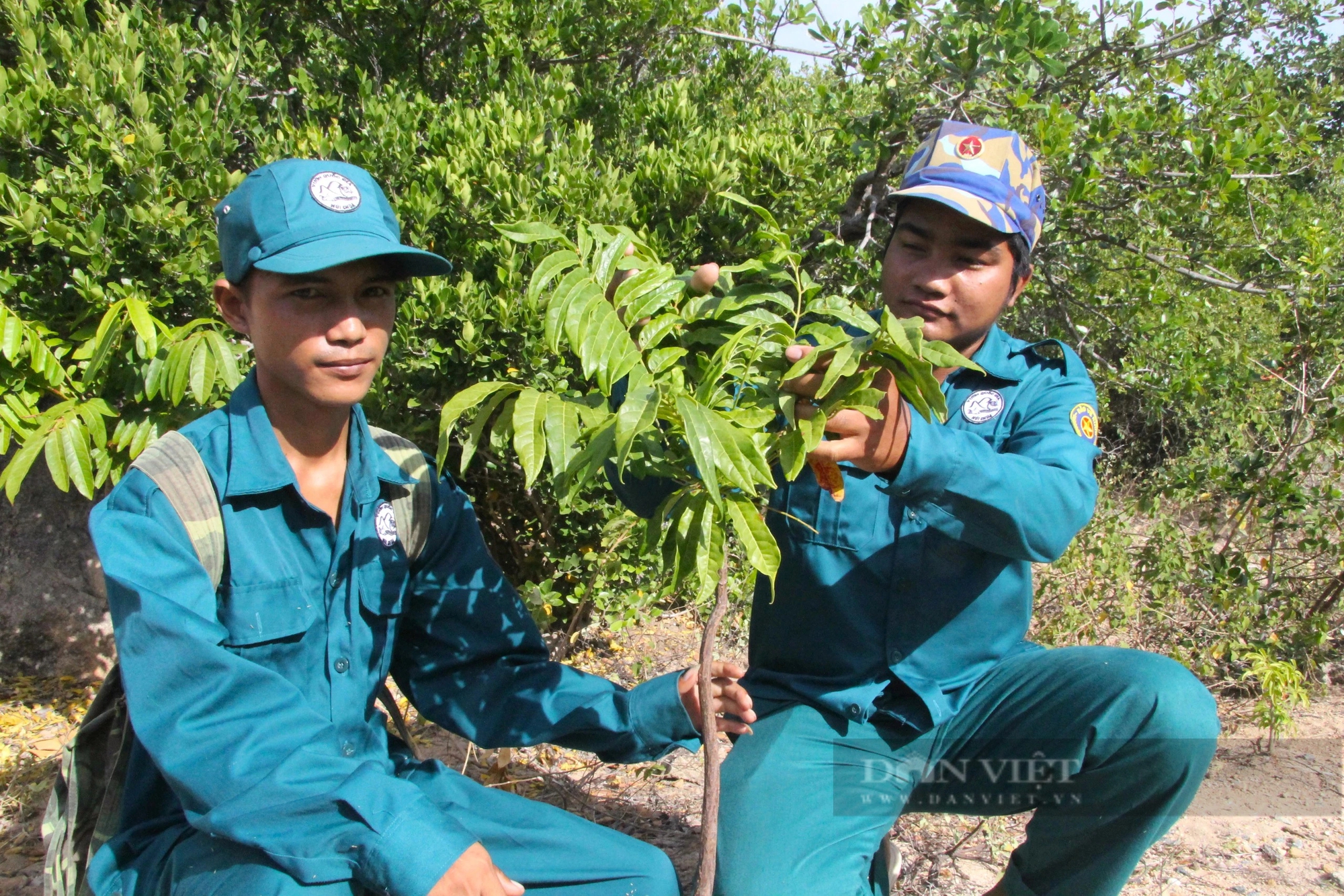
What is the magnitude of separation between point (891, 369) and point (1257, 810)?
8.64 ft

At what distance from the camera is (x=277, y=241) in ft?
6.24

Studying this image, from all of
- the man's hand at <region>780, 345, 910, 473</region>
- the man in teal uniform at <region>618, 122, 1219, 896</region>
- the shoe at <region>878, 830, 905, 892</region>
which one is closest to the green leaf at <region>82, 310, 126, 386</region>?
the man in teal uniform at <region>618, 122, 1219, 896</region>

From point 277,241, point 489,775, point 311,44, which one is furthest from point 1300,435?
point 311,44

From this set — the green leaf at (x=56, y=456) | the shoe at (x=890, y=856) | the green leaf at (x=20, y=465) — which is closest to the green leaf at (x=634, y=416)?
the shoe at (x=890, y=856)

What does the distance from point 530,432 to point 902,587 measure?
1.19 m

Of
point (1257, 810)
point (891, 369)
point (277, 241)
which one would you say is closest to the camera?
point (891, 369)

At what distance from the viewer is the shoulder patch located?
7.49 feet

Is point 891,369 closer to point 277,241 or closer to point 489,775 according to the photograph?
point 277,241

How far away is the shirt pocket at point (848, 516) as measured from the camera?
2373mm

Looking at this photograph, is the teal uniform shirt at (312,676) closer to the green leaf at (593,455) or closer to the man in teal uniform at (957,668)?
the man in teal uniform at (957,668)

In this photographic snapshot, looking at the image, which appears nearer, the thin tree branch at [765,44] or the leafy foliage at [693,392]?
the leafy foliage at [693,392]

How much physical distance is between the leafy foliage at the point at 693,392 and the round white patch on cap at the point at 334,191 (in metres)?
0.55

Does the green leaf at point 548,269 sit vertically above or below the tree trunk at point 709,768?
above

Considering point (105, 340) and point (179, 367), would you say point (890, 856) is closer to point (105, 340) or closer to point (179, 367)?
point (179, 367)
